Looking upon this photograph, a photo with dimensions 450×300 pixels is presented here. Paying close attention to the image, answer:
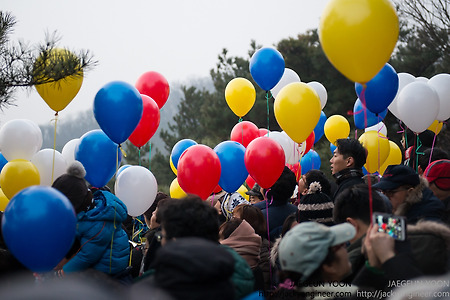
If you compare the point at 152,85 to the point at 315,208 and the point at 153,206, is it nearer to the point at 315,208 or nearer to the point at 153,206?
the point at 153,206

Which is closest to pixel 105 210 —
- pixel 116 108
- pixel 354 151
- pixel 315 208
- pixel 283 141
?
pixel 116 108

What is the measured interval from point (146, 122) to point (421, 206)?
2.90 metres

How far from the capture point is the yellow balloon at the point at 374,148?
547cm

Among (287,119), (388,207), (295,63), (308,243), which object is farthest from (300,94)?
Answer: (295,63)

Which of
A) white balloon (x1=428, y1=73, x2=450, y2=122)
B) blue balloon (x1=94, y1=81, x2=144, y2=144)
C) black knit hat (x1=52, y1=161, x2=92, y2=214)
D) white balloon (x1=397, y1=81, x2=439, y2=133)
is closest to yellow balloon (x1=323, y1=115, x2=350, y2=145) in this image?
white balloon (x1=428, y1=73, x2=450, y2=122)

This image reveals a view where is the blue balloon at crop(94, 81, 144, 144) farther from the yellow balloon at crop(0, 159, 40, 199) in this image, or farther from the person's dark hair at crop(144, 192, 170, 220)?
the yellow balloon at crop(0, 159, 40, 199)

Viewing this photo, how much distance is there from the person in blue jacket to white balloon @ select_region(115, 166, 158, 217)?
1156 millimetres

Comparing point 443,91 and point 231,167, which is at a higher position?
point 443,91

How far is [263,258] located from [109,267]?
1.14 m

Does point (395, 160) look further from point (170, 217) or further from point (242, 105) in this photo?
point (170, 217)

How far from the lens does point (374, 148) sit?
5473 millimetres

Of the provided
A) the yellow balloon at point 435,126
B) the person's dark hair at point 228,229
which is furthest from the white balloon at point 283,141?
the person's dark hair at point 228,229

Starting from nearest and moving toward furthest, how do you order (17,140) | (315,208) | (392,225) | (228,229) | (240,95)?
(392,225), (228,229), (315,208), (17,140), (240,95)

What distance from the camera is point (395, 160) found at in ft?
20.0
